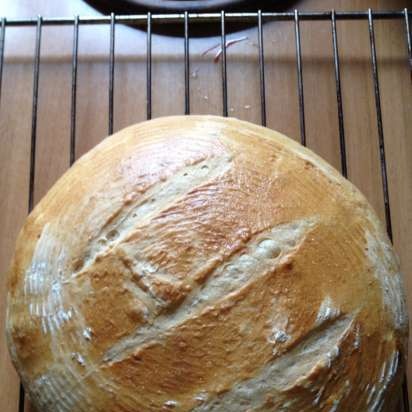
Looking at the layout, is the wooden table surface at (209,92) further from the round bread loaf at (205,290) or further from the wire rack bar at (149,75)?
the round bread loaf at (205,290)

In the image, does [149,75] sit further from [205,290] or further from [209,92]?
[205,290]

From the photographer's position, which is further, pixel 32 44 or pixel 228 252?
pixel 32 44

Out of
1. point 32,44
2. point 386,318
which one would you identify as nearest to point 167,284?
point 386,318

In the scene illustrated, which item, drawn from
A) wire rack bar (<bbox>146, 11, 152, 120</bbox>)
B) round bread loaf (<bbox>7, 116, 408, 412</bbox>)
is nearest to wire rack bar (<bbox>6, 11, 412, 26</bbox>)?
wire rack bar (<bbox>146, 11, 152, 120</bbox>)

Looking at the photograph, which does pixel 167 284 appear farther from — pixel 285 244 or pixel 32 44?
pixel 32 44

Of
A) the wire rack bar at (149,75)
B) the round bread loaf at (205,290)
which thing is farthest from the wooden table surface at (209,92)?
the round bread loaf at (205,290)

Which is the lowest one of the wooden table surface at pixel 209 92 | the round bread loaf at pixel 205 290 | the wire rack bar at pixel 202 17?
the round bread loaf at pixel 205 290
